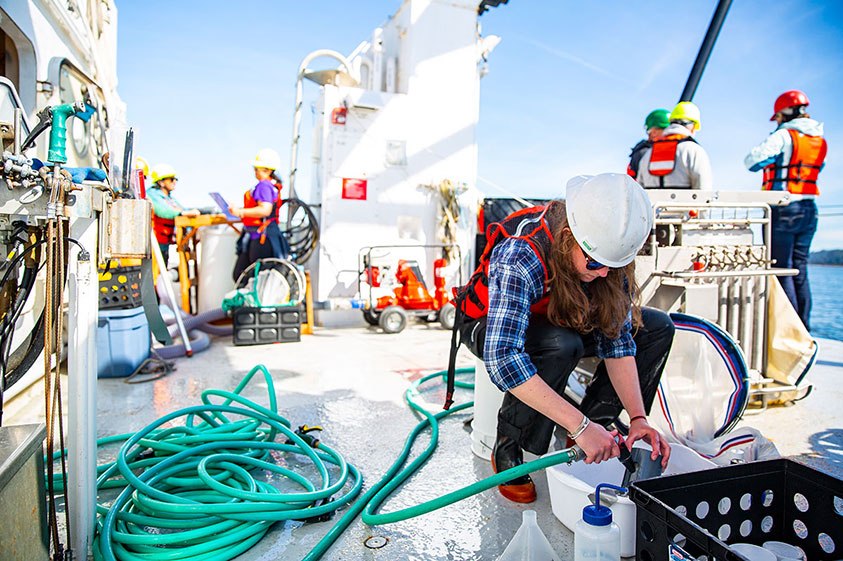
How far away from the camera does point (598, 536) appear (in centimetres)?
124

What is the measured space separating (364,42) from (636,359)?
18.5 ft

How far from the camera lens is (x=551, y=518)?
172 centimetres

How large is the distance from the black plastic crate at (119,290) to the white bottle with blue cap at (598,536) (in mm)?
3142

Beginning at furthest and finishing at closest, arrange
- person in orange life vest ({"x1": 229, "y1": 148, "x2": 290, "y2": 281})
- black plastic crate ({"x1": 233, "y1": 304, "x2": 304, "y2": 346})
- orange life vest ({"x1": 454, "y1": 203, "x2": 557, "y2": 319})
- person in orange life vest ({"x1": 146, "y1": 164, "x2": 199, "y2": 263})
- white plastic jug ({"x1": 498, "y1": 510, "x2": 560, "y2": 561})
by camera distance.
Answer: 1. person in orange life vest ({"x1": 146, "y1": 164, "x2": 199, "y2": 263})
2. person in orange life vest ({"x1": 229, "y1": 148, "x2": 290, "y2": 281})
3. black plastic crate ({"x1": 233, "y1": 304, "x2": 304, "y2": 346})
4. orange life vest ({"x1": 454, "y1": 203, "x2": 557, "y2": 319})
5. white plastic jug ({"x1": 498, "y1": 510, "x2": 560, "y2": 561})

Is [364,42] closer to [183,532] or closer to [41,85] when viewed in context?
[41,85]

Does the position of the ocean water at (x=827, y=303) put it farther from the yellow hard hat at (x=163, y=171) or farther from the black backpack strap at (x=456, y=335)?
the yellow hard hat at (x=163, y=171)

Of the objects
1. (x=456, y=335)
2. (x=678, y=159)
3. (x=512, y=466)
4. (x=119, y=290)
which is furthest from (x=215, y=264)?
(x=512, y=466)

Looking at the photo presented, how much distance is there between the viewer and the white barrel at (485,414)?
205 centimetres

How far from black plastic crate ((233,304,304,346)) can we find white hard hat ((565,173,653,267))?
348 cm

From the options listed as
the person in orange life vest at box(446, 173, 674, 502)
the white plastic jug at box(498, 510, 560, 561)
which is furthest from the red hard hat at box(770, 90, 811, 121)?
the white plastic jug at box(498, 510, 560, 561)

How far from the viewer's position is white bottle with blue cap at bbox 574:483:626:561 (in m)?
1.24

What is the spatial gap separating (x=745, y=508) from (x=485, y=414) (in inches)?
36.4

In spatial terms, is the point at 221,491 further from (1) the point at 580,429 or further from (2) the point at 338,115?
(2) the point at 338,115

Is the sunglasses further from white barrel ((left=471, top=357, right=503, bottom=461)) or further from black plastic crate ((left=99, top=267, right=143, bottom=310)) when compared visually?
black plastic crate ((left=99, top=267, right=143, bottom=310))
